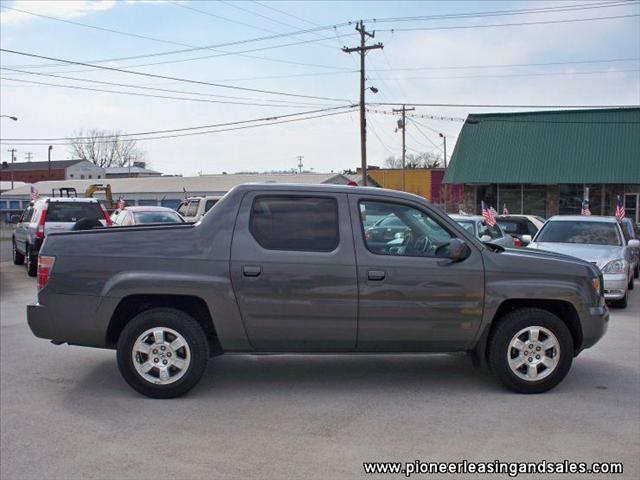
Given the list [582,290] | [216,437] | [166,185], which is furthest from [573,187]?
[166,185]

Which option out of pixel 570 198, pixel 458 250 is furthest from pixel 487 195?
pixel 458 250

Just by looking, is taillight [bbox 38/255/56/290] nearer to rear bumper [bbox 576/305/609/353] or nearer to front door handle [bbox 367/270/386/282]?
front door handle [bbox 367/270/386/282]

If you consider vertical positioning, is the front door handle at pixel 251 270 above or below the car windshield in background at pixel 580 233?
above

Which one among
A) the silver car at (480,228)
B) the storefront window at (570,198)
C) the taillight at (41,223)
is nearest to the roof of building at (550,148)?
the storefront window at (570,198)

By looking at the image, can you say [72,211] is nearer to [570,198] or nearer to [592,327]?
[592,327]

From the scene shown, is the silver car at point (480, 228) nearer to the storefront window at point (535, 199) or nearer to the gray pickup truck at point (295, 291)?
the gray pickup truck at point (295, 291)

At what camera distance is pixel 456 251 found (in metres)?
5.76

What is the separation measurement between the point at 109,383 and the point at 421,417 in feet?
9.72

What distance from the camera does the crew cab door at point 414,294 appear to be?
5734 mm

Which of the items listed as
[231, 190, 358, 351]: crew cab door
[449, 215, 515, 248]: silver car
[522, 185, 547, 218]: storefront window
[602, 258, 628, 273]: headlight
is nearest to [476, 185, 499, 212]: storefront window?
[522, 185, 547, 218]: storefront window

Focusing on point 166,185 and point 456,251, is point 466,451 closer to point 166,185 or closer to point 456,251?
point 456,251

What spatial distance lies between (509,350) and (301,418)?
6.48ft

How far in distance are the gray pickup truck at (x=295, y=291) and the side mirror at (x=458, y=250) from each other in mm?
13

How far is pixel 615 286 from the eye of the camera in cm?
1112
